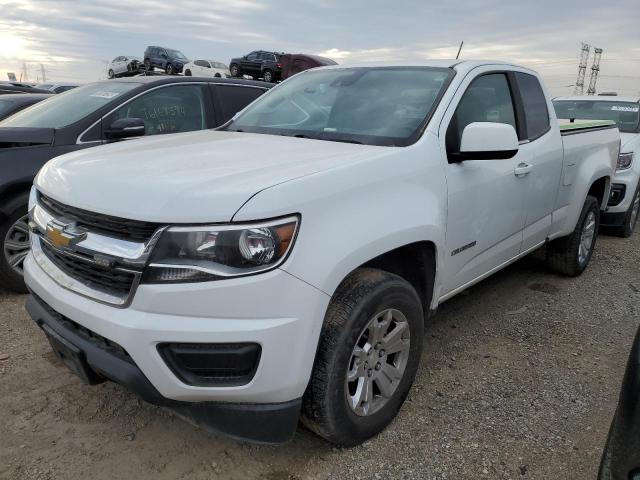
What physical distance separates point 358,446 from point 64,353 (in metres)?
1.36

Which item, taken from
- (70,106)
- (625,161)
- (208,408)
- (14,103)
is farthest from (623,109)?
(14,103)

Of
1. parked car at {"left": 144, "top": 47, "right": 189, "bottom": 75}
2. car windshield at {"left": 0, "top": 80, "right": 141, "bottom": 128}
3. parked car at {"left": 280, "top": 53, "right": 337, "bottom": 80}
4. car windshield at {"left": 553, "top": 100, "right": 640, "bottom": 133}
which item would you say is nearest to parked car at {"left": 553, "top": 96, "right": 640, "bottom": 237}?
car windshield at {"left": 553, "top": 100, "right": 640, "bottom": 133}

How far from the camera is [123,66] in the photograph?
30.1m

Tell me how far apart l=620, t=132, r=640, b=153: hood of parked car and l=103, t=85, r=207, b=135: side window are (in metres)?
5.06

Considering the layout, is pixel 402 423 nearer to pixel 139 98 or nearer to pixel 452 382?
pixel 452 382

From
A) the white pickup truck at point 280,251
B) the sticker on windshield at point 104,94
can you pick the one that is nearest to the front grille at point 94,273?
the white pickup truck at point 280,251

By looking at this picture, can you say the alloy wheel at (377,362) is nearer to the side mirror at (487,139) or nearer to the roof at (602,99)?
the side mirror at (487,139)

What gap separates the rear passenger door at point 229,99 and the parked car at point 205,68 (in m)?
22.1

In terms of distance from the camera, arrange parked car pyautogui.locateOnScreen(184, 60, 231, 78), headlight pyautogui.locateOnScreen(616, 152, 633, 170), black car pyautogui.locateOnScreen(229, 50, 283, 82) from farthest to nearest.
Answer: parked car pyautogui.locateOnScreen(184, 60, 231, 78) < black car pyautogui.locateOnScreen(229, 50, 283, 82) < headlight pyautogui.locateOnScreen(616, 152, 633, 170)

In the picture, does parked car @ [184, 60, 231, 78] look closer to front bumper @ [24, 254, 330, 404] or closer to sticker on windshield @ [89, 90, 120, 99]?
sticker on windshield @ [89, 90, 120, 99]

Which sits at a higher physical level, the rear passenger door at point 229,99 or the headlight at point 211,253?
the rear passenger door at point 229,99

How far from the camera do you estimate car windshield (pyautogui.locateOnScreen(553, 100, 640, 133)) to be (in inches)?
283

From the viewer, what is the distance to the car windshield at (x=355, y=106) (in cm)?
277

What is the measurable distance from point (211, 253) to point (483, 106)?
2.19 meters
